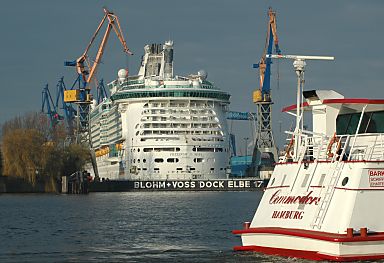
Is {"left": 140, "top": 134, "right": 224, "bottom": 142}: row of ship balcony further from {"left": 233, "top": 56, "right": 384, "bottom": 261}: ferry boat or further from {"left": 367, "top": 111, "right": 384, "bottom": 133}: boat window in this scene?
{"left": 367, "top": 111, "right": 384, "bottom": 133}: boat window

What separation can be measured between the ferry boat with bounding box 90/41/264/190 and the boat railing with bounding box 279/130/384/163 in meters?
82.6

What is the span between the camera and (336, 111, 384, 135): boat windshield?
27516 millimetres

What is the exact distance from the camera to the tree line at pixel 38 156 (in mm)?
104000

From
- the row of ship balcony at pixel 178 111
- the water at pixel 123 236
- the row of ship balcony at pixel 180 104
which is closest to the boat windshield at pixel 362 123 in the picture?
the water at pixel 123 236

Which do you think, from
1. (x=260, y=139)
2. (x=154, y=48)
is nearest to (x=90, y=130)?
(x=154, y=48)

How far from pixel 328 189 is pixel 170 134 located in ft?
294

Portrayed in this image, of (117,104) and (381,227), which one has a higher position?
(117,104)

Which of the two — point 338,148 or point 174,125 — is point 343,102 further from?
point 174,125

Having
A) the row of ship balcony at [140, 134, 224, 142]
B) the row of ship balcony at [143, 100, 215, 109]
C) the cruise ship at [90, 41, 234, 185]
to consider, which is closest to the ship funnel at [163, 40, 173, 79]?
the cruise ship at [90, 41, 234, 185]

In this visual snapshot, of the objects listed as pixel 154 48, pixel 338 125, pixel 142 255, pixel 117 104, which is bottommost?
pixel 142 255

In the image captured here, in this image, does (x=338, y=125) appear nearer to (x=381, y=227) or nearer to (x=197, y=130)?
(x=381, y=227)

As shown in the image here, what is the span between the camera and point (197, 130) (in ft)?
379

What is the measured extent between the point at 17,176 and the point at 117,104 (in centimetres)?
2537

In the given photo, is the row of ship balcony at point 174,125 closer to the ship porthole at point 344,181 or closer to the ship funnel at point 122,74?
the ship funnel at point 122,74
